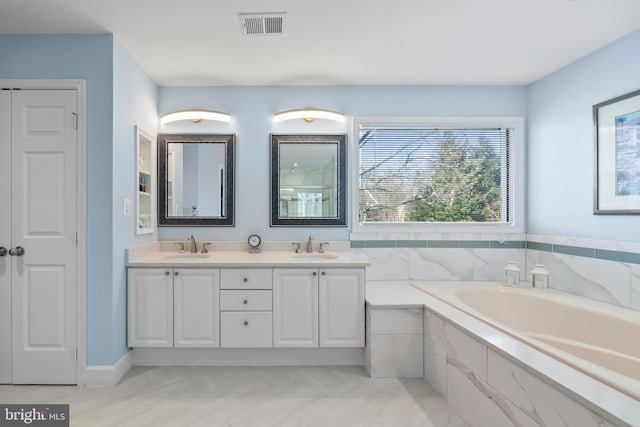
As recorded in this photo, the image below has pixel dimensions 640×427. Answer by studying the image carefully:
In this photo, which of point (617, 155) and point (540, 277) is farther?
point (540, 277)

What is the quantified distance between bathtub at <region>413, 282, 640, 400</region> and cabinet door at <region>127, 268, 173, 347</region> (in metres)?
2.00

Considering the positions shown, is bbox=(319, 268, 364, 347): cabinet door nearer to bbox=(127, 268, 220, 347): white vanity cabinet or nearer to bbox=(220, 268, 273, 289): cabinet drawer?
bbox=(220, 268, 273, 289): cabinet drawer

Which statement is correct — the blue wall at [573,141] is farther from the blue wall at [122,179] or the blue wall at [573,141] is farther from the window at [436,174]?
the blue wall at [122,179]

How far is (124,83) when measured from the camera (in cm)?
244

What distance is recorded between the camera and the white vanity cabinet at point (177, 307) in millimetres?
2488

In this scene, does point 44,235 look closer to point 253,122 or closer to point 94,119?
point 94,119

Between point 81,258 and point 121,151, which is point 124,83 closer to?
point 121,151

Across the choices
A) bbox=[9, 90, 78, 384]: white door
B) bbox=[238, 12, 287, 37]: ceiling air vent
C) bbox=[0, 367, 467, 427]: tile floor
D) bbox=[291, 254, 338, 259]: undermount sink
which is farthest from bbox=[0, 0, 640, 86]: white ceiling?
bbox=[0, 367, 467, 427]: tile floor

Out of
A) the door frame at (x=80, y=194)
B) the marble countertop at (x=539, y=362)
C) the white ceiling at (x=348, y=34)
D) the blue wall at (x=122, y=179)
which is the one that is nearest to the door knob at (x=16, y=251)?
the door frame at (x=80, y=194)

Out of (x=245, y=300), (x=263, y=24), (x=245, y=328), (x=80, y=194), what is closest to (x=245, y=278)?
(x=245, y=300)

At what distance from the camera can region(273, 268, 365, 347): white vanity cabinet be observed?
2.51 m

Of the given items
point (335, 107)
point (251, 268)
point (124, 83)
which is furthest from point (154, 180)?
point (335, 107)

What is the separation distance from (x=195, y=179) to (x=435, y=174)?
2.22 m

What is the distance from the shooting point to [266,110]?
3.08 m
